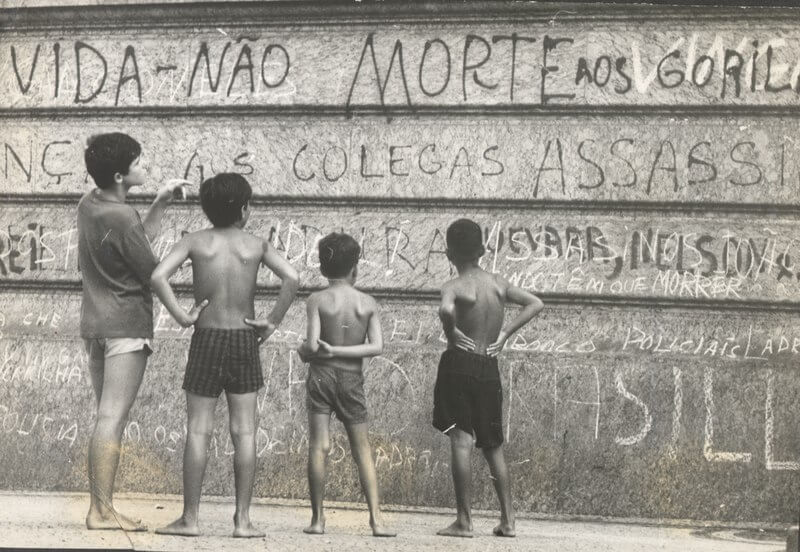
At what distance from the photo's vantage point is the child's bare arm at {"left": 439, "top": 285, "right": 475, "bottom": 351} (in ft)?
25.8

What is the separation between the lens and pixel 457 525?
7.96 meters

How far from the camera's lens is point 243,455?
24.1 feet

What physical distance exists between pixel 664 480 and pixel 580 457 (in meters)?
0.53

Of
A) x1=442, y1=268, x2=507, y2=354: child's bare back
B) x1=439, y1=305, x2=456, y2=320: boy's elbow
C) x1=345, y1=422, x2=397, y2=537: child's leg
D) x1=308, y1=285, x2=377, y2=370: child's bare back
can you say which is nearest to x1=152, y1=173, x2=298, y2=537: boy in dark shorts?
x1=308, y1=285, x2=377, y2=370: child's bare back

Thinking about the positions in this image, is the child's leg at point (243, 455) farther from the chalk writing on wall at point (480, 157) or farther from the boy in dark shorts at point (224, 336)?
the chalk writing on wall at point (480, 157)

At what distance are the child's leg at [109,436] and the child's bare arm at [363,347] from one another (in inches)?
→ 36.9

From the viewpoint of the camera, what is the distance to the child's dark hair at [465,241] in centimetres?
800

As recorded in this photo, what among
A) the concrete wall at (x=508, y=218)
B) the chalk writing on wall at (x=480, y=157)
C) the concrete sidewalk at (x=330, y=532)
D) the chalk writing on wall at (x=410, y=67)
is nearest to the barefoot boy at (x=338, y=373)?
the concrete sidewalk at (x=330, y=532)

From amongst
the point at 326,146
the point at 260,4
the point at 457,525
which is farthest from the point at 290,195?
the point at 457,525

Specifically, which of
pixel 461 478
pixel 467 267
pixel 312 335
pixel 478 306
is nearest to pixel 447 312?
pixel 478 306

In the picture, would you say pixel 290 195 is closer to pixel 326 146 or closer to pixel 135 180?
pixel 326 146

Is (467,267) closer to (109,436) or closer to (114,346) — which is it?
(114,346)

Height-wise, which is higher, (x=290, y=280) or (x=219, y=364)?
(x=290, y=280)

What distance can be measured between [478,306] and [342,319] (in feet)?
2.48
